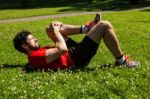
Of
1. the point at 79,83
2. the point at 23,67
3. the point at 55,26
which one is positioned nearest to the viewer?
the point at 79,83

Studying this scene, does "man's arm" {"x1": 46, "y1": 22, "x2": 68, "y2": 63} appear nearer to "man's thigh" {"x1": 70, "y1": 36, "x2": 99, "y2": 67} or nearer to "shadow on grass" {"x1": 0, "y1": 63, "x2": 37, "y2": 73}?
"man's thigh" {"x1": 70, "y1": 36, "x2": 99, "y2": 67}

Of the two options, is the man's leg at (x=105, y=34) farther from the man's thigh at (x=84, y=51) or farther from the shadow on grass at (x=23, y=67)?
the shadow on grass at (x=23, y=67)

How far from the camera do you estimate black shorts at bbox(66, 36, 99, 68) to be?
35.2 ft

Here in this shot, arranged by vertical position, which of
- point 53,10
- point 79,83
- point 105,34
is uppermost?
point 105,34

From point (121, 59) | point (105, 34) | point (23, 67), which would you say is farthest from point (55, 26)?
point (121, 59)

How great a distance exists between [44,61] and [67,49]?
63 centimetres

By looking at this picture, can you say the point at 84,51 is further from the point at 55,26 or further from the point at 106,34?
the point at 55,26

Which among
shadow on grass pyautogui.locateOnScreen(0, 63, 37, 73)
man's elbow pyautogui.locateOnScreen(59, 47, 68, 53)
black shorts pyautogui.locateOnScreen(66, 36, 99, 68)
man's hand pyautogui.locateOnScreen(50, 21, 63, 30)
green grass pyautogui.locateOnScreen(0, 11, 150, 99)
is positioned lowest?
shadow on grass pyautogui.locateOnScreen(0, 63, 37, 73)

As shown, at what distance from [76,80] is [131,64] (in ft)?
6.03

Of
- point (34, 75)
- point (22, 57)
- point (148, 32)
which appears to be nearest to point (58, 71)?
point (34, 75)

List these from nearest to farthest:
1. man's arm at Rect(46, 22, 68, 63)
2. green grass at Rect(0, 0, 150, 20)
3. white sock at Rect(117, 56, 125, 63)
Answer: man's arm at Rect(46, 22, 68, 63), white sock at Rect(117, 56, 125, 63), green grass at Rect(0, 0, 150, 20)

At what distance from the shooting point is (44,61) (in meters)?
10.6

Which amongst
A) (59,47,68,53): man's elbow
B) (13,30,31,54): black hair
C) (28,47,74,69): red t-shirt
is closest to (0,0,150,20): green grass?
(13,30,31,54): black hair

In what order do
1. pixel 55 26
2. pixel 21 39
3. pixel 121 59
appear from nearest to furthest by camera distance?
pixel 21 39 < pixel 121 59 < pixel 55 26
